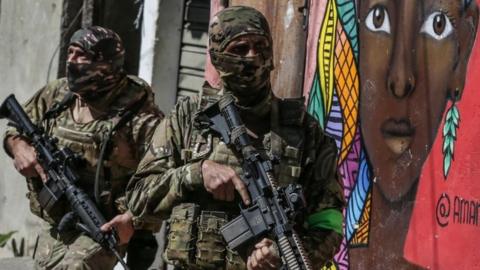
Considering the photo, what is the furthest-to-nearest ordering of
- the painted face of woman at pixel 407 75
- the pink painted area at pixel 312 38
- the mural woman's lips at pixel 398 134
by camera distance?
the pink painted area at pixel 312 38
the mural woman's lips at pixel 398 134
the painted face of woman at pixel 407 75

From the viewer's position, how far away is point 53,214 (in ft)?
18.8

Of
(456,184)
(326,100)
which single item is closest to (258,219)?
(456,184)

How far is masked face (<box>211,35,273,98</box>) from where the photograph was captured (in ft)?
13.1

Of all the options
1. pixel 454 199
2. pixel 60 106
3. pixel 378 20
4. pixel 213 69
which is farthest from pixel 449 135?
pixel 213 69

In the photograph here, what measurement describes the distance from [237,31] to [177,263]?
855 millimetres

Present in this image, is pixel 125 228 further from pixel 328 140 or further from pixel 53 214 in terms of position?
pixel 328 140

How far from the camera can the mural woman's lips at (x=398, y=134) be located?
5.30m

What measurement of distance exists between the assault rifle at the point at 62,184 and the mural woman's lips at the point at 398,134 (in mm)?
1380

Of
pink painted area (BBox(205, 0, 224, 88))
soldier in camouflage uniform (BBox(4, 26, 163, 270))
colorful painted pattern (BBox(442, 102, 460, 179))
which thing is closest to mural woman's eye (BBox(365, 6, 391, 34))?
colorful painted pattern (BBox(442, 102, 460, 179))

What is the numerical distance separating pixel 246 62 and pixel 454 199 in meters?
1.38

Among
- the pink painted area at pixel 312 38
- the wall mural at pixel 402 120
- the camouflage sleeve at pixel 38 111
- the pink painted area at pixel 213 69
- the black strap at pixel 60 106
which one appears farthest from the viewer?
the pink painted area at pixel 213 69

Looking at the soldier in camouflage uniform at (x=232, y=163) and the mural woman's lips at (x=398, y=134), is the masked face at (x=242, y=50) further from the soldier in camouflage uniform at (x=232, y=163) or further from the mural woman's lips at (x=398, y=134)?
the mural woman's lips at (x=398, y=134)

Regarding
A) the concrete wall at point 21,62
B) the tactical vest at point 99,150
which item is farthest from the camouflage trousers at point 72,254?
the concrete wall at point 21,62

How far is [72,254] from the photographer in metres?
5.55
